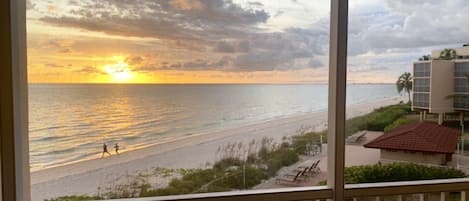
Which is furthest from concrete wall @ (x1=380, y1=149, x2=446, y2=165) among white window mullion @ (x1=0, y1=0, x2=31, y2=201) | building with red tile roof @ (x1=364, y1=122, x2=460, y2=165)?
white window mullion @ (x1=0, y1=0, x2=31, y2=201)

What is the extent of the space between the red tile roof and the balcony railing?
205mm

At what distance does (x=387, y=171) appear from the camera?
7.43 ft

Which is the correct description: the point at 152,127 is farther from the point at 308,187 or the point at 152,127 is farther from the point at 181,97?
the point at 308,187

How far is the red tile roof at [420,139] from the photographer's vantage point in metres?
2.27

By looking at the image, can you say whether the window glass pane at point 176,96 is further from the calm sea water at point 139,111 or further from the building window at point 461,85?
the building window at point 461,85

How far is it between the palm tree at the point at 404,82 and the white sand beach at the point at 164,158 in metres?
0.18

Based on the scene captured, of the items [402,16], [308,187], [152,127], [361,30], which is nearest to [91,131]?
[152,127]

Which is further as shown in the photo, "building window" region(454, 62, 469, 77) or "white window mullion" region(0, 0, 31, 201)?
"building window" region(454, 62, 469, 77)

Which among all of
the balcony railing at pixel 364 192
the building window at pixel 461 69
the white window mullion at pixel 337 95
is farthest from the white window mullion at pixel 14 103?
the building window at pixel 461 69

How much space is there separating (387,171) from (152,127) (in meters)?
1.42

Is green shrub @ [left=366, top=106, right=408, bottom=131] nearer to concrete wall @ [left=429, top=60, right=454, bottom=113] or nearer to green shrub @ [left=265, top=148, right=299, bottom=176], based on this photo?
concrete wall @ [left=429, top=60, right=454, bottom=113]

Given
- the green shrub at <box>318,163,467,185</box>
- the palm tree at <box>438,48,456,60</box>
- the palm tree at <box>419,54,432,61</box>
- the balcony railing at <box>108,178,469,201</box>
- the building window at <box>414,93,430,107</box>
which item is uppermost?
the palm tree at <box>438,48,456,60</box>

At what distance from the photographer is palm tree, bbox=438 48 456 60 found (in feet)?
7.61

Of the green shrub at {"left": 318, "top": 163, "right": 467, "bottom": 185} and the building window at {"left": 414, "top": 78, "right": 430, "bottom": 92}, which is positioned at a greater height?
the building window at {"left": 414, "top": 78, "right": 430, "bottom": 92}
